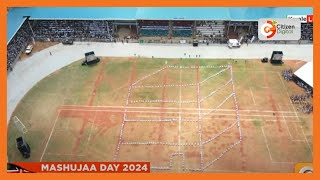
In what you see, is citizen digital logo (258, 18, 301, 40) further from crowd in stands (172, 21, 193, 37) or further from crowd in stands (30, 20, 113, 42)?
crowd in stands (30, 20, 113, 42)

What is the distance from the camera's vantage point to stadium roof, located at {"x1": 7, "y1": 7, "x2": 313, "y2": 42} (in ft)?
266

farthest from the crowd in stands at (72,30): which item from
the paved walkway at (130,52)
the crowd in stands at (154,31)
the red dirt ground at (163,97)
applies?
the red dirt ground at (163,97)

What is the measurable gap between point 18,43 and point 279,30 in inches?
1887

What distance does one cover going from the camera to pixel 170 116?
67938 millimetres

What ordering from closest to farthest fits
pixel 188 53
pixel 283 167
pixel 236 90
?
pixel 283 167 → pixel 236 90 → pixel 188 53

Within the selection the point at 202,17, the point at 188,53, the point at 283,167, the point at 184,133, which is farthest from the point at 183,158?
the point at 202,17

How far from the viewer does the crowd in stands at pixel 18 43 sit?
7769cm

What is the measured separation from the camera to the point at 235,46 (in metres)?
81.4

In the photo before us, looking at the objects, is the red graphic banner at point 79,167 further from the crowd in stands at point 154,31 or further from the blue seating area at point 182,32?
the blue seating area at point 182,32

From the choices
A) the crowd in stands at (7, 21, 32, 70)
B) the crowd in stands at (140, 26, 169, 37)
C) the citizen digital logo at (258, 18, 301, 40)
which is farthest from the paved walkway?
the crowd in stands at (140, 26, 169, 37)

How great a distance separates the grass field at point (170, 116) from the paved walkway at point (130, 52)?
1.87 metres

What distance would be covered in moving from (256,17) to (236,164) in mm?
32099

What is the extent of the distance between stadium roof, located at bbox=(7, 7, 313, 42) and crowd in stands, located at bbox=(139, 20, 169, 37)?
184cm

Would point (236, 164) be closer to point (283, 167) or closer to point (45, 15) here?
point (283, 167)
